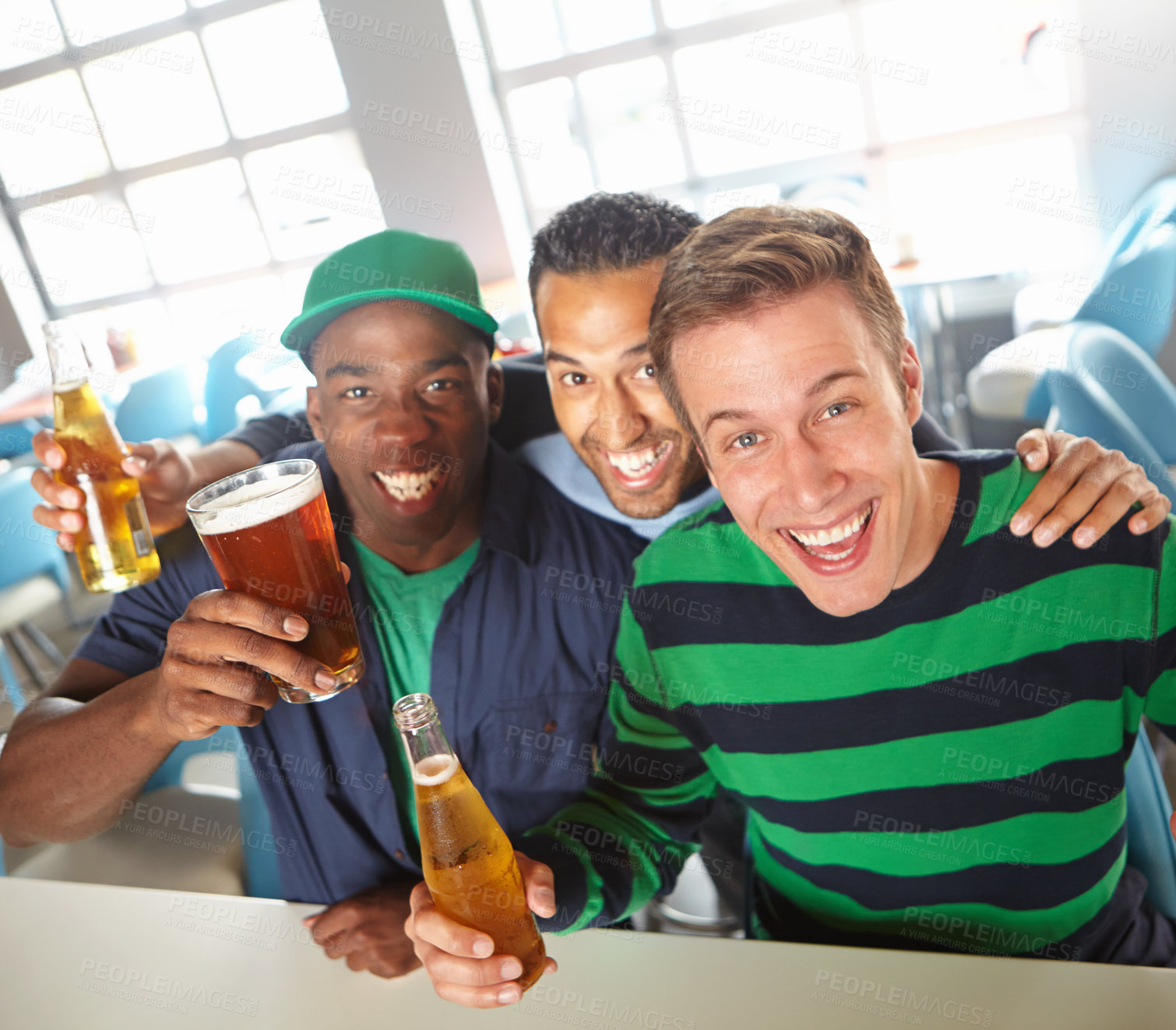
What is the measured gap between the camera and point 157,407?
3271 mm

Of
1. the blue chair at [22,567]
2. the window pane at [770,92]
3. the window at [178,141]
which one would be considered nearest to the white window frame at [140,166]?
the window at [178,141]

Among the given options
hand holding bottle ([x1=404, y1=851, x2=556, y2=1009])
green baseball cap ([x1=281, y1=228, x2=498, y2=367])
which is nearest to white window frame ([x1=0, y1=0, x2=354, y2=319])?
green baseball cap ([x1=281, y1=228, x2=498, y2=367])

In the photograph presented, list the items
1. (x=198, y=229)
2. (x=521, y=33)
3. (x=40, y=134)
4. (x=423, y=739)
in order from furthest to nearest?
(x=198, y=229)
(x=521, y=33)
(x=40, y=134)
(x=423, y=739)

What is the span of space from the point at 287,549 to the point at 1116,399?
1600 millimetres

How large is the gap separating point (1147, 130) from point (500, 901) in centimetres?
412

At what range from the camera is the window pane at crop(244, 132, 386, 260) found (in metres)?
2.18

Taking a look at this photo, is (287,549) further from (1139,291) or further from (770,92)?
(770,92)

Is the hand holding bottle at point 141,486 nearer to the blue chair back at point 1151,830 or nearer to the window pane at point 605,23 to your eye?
the blue chair back at point 1151,830

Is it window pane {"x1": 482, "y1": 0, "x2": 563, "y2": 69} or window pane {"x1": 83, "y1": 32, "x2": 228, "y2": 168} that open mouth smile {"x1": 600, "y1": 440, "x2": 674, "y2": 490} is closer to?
window pane {"x1": 83, "y1": 32, "x2": 228, "y2": 168}

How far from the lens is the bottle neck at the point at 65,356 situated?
2.98 feet

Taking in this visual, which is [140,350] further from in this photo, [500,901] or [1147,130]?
[1147,130]

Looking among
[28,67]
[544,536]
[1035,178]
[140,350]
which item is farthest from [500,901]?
[1035,178]

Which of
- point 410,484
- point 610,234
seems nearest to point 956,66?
point 610,234

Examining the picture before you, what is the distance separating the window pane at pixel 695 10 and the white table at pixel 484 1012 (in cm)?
395
